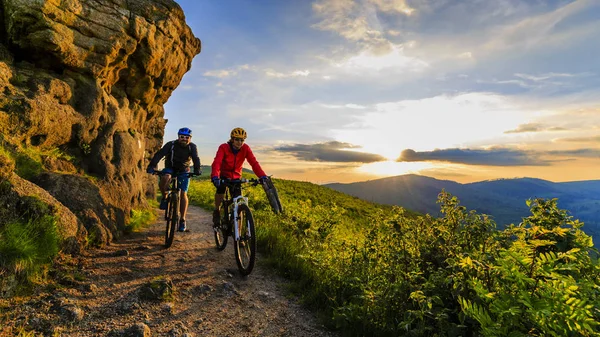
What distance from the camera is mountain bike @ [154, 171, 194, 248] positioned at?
364 inches

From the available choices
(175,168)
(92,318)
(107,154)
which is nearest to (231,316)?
(92,318)

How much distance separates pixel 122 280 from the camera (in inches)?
264

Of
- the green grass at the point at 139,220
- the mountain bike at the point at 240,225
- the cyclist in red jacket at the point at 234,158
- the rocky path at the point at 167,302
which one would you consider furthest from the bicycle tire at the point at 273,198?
the green grass at the point at 139,220

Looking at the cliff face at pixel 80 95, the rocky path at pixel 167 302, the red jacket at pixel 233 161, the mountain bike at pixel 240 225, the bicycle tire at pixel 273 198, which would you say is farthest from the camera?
the red jacket at pixel 233 161

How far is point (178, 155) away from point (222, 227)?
270cm

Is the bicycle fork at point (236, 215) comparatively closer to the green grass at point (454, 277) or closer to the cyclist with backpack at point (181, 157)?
the green grass at point (454, 277)

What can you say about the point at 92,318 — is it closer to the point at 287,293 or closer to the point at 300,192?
the point at 287,293

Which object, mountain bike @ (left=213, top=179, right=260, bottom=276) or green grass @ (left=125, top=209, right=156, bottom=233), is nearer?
mountain bike @ (left=213, top=179, right=260, bottom=276)

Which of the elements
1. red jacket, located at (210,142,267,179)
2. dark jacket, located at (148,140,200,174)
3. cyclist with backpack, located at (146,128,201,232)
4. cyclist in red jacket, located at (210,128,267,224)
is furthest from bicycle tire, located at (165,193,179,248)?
red jacket, located at (210,142,267,179)

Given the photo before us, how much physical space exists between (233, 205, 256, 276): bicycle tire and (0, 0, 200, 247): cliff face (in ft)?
11.8

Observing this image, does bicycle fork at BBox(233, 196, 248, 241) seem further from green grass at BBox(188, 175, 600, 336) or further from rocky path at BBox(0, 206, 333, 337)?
green grass at BBox(188, 175, 600, 336)

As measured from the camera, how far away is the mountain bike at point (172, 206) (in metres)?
9.26

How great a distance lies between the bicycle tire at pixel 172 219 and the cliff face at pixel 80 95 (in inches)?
57.9

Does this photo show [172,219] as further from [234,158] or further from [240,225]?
[234,158]
